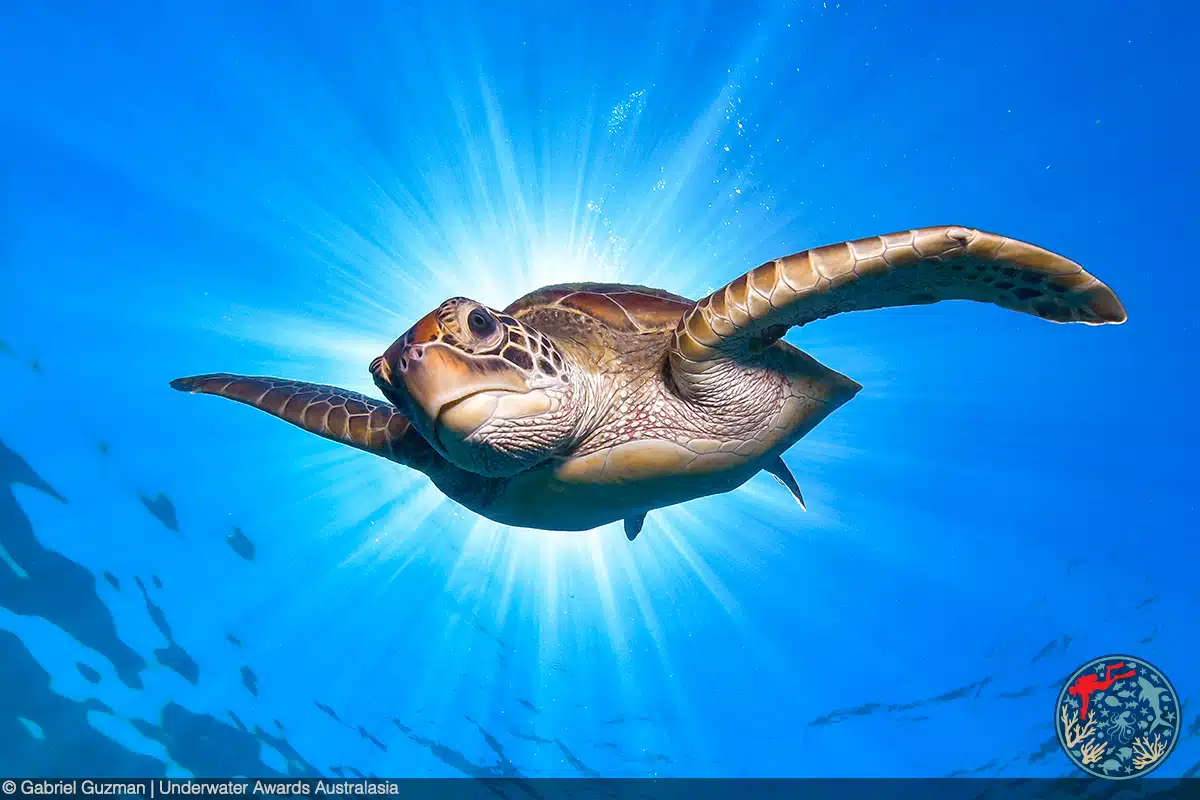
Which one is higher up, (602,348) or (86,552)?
(86,552)

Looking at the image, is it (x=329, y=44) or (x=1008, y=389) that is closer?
(x=329, y=44)

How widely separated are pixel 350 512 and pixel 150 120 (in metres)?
6.99

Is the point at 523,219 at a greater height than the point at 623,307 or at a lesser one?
greater

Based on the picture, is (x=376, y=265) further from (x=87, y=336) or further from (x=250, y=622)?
(x=250, y=622)

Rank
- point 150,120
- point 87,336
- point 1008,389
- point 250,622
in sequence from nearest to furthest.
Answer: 1. point 150,120
2. point 1008,389
3. point 87,336
4. point 250,622

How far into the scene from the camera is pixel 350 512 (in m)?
11.3

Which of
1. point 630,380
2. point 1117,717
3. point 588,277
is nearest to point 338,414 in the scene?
point 630,380

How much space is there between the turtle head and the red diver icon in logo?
1476cm

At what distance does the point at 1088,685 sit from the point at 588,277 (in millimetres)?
13530

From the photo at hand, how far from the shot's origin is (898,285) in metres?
2.63

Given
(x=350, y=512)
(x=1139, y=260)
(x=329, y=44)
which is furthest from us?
(x=350, y=512)

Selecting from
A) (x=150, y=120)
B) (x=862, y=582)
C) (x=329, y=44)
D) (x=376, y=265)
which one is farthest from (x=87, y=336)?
(x=862, y=582)

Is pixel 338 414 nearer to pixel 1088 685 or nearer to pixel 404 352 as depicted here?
pixel 404 352

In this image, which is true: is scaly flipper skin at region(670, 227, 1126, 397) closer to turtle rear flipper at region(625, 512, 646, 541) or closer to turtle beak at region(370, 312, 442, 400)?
turtle beak at region(370, 312, 442, 400)
